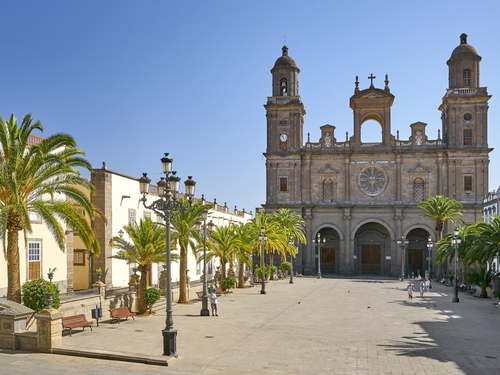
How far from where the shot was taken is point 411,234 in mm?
61125

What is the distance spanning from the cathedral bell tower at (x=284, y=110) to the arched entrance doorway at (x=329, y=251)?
12.0m

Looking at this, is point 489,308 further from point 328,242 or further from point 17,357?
point 328,242

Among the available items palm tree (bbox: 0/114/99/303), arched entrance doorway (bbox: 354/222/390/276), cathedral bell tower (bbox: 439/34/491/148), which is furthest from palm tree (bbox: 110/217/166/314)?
cathedral bell tower (bbox: 439/34/491/148)

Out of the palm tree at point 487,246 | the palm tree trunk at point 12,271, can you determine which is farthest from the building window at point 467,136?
the palm tree trunk at point 12,271

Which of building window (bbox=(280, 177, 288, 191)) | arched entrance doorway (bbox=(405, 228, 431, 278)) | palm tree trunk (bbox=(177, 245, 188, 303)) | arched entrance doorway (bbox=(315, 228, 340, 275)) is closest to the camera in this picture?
palm tree trunk (bbox=(177, 245, 188, 303))

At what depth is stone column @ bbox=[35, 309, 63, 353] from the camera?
15133 mm

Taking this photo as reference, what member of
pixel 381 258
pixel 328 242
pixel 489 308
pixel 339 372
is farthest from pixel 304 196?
pixel 339 372

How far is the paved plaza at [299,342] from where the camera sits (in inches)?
544

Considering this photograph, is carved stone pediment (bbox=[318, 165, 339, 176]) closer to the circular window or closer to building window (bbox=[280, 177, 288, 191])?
the circular window

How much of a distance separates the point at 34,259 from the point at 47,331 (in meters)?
11.4

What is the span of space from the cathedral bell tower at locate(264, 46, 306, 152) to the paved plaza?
117 ft

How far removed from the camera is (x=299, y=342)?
686 inches

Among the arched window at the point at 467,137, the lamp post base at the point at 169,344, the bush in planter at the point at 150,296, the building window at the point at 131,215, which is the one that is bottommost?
the bush in planter at the point at 150,296

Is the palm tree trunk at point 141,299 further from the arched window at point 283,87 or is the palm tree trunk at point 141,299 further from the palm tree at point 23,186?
the arched window at point 283,87
